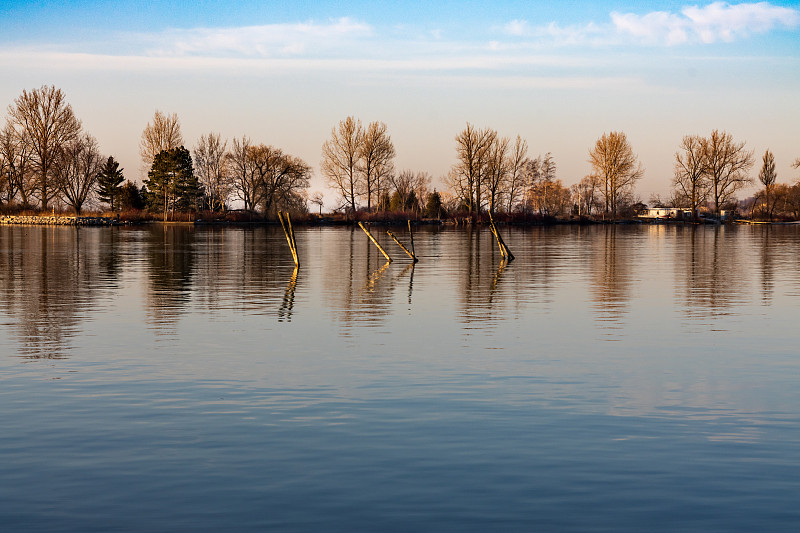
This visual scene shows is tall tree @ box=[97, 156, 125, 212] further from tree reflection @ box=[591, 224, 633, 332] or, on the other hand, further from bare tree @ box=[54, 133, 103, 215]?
tree reflection @ box=[591, 224, 633, 332]

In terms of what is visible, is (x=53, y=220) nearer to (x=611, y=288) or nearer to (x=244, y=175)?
(x=244, y=175)

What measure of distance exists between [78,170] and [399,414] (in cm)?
11785

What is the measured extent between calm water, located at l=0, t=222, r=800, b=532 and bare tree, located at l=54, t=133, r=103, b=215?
9822 cm

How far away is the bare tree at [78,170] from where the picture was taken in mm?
116500

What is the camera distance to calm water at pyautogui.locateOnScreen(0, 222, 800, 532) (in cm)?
776

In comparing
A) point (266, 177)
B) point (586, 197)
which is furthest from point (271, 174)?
point (586, 197)

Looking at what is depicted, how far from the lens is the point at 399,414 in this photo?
11.2 m

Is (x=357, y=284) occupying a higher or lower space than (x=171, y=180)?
lower

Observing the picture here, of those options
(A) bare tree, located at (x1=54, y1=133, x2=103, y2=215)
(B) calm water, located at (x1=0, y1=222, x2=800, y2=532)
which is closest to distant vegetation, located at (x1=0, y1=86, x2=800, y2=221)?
(A) bare tree, located at (x1=54, y1=133, x2=103, y2=215)

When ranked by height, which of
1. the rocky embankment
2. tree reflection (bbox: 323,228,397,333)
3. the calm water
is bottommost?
the calm water

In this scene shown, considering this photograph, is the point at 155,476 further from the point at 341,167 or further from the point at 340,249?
the point at 341,167

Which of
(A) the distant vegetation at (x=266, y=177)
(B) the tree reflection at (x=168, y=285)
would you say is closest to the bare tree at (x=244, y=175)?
(A) the distant vegetation at (x=266, y=177)

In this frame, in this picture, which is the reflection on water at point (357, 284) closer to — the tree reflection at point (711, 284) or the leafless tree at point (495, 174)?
the tree reflection at point (711, 284)

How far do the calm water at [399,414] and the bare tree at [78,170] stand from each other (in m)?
98.2
